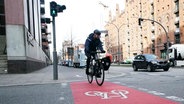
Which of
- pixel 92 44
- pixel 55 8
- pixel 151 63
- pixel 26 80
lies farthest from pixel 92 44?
pixel 151 63

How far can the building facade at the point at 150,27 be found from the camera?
5976 centimetres

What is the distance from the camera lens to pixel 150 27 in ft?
241

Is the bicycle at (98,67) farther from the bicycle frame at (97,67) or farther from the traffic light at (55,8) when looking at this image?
the traffic light at (55,8)

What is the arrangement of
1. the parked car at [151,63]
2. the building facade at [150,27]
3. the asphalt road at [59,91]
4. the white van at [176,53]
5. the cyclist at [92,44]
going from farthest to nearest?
the building facade at [150,27] → the white van at [176,53] → the parked car at [151,63] → the cyclist at [92,44] → the asphalt road at [59,91]

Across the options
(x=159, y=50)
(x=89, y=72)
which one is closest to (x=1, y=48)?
(x=89, y=72)

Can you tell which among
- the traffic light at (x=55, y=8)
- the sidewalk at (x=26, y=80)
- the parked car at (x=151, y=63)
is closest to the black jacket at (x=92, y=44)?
the sidewalk at (x=26, y=80)

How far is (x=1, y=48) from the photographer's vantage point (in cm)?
2794

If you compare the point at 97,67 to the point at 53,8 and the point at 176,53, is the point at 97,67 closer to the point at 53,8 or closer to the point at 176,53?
the point at 53,8

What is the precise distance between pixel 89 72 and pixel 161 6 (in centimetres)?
5887

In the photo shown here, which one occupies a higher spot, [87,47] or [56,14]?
[56,14]

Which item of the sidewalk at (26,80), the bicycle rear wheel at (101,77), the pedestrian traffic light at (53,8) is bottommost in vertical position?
the sidewalk at (26,80)

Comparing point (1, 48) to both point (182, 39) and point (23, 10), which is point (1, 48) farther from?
point (182, 39)

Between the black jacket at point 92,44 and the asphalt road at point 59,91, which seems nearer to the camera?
the asphalt road at point 59,91

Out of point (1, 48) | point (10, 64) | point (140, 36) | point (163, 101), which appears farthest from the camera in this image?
point (140, 36)
